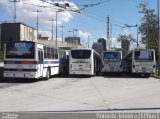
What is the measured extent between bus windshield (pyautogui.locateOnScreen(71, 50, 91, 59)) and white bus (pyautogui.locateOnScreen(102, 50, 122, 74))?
4.12 m

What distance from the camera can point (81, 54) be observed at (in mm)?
36531

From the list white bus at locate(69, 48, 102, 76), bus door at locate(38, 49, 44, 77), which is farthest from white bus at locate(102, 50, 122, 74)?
bus door at locate(38, 49, 44, 77)

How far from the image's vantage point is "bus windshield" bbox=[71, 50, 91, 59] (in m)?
36.4

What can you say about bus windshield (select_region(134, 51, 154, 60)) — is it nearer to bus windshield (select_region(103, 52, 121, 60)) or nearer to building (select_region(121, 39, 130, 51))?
bus windshield (select_region(103, 52, 121, 60))

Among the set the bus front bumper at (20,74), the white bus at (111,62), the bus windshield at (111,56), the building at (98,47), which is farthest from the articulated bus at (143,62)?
the building at (98,47)

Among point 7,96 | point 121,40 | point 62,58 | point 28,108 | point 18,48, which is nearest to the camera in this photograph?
point 28,108

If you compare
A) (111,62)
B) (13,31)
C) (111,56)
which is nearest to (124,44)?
(13,31)

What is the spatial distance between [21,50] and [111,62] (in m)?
13.9

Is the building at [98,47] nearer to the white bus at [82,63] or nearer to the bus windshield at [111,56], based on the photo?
the bus windshield at [111,56]

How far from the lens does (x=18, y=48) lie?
1118 inches

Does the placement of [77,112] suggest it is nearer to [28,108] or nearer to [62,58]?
[28,108]

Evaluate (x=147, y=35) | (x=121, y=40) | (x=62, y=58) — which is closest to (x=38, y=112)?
(x=62, y=58)

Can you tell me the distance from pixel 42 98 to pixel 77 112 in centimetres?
456

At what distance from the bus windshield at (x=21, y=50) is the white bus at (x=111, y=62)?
43.6 feet
